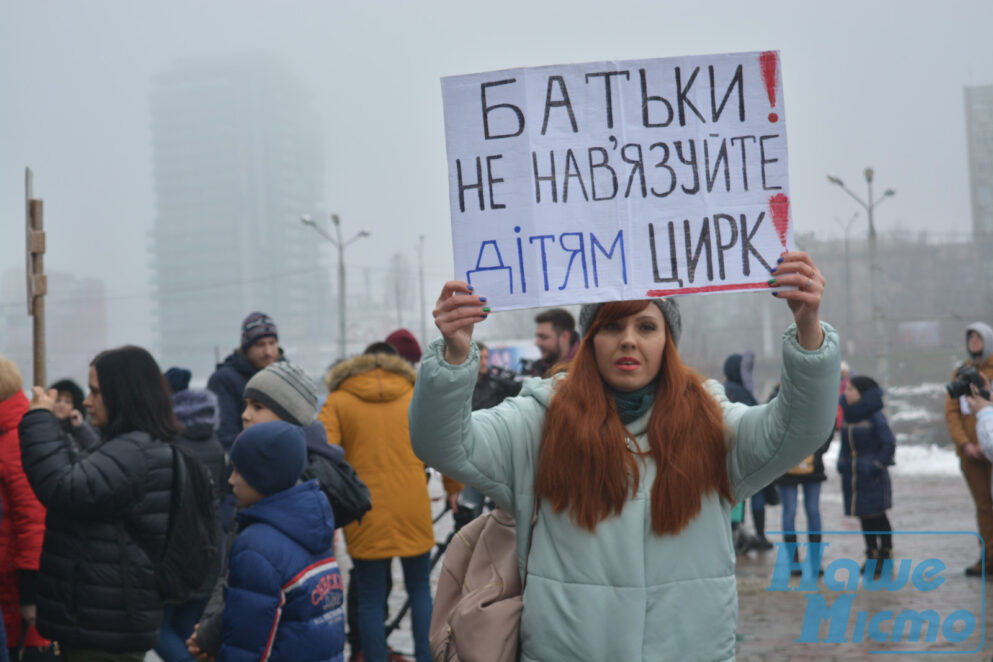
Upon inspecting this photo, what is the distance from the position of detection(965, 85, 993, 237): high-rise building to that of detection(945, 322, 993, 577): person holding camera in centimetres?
6104

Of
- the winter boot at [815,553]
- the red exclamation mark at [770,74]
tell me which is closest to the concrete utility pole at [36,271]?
the red exclamation mark at [770,74]

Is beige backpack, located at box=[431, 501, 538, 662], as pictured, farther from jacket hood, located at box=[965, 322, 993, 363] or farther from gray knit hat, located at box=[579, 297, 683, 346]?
jacket hood, located at box=[965, 322, 993, 363]

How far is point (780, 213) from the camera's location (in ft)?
9.53

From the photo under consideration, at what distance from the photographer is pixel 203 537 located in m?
4.77

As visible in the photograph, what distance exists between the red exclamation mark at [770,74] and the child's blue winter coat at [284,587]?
2140 mm

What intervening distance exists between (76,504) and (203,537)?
678 millimetres

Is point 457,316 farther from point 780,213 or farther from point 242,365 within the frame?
point 242,365

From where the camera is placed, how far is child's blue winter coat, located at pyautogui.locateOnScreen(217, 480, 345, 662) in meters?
3.63

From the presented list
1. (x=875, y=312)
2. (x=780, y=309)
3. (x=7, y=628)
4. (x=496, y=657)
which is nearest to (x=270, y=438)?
(x=496, y=657)

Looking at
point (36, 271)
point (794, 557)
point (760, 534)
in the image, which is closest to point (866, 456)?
point (794, 557)

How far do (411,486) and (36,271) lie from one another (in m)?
2.54

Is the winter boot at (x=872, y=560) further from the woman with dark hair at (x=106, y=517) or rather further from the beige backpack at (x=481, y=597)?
the beige backpack at (x=481, y=597)

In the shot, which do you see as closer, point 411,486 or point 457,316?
point 457,316

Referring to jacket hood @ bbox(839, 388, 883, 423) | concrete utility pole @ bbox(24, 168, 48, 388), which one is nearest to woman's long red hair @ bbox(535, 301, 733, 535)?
concrete utility pole @ bbox(24, 168, 48, 388)
